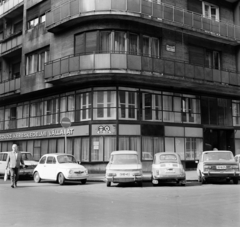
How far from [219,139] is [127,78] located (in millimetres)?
10348

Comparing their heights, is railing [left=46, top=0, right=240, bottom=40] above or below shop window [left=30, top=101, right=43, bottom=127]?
above

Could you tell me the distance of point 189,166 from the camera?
25188 millimetres

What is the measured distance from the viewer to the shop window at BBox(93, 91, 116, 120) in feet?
73.6

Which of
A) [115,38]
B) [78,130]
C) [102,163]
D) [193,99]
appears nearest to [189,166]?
[193,99]

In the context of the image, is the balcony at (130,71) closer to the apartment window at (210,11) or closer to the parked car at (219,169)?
the apartment window at (210,11)

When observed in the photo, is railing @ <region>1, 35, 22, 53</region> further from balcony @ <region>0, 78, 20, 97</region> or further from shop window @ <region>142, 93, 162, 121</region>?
shop window @ <region>142, 93, 162, 121</region>

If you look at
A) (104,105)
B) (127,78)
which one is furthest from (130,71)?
(104,105)

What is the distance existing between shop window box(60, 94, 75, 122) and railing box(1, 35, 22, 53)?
760 centimetres

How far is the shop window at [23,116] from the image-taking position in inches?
1130

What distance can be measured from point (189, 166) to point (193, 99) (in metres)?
5.00

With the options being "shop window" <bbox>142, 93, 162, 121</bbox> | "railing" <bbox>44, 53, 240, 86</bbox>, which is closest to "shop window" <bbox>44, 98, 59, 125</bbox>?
"railing" <bbox>44, 53, 240, 86</bbox>

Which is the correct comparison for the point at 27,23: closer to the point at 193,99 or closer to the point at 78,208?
the point at 193,99

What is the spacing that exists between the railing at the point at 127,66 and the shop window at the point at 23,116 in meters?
6.05

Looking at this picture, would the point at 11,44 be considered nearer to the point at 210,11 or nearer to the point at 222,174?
the point at 210,11
